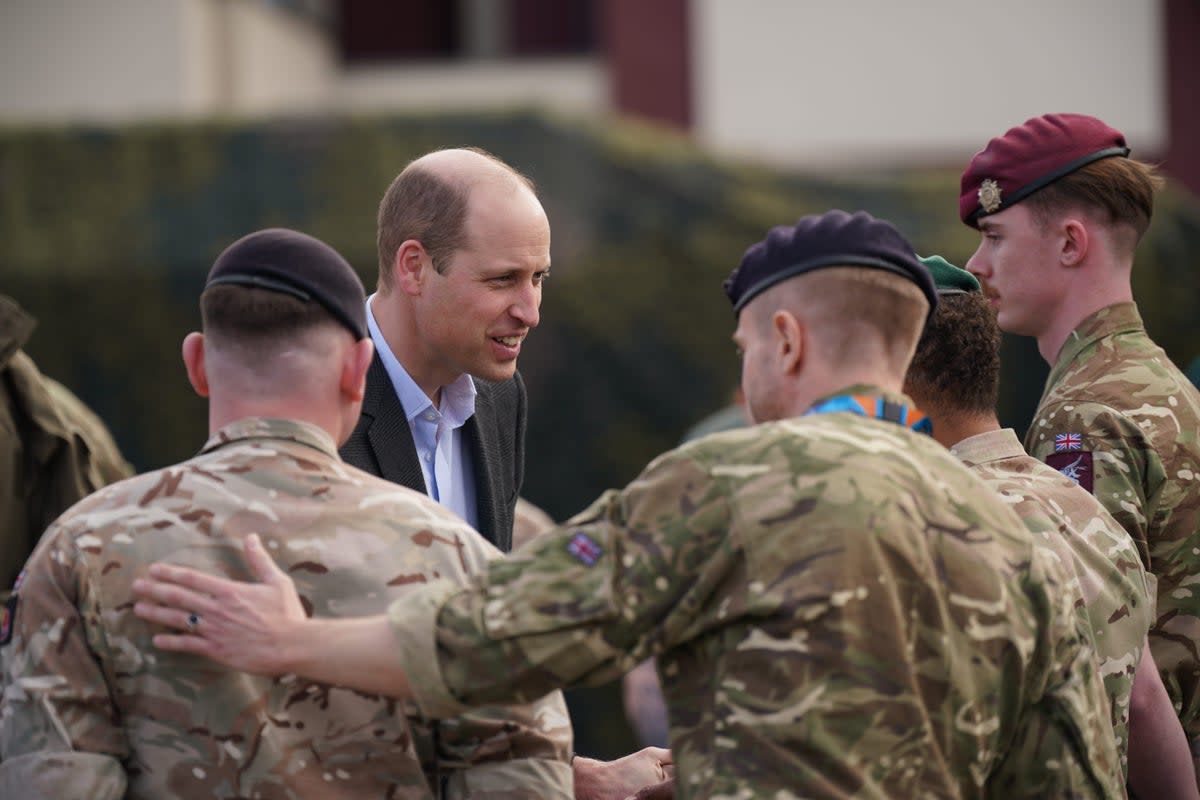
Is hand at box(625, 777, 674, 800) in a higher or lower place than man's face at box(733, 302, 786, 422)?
lower

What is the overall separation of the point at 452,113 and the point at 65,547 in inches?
280

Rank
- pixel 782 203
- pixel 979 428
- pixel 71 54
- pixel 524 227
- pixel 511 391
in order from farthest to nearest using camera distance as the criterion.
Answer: pixel 71 54 < pixel 782 203 < pixel 511 391 < pixel 524 227 < pixel 979 428

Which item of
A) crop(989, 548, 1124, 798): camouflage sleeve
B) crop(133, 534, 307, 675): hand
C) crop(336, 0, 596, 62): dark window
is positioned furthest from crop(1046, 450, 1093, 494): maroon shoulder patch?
crop(336, 0, 596, 62): dark window

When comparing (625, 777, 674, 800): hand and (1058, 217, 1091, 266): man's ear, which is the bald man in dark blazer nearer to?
(625, 777, 674, 800): hand

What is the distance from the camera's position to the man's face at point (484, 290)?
390 cm

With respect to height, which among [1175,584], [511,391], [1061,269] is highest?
[1061,269]

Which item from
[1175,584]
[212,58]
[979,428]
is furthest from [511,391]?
[212,58]

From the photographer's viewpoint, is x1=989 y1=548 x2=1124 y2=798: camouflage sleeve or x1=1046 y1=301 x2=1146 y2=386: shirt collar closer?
x1=989 y1=548 x2=1124 y2=798: camouflage sleeve

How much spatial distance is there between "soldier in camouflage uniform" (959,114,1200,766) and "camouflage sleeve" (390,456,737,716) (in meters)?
1.40

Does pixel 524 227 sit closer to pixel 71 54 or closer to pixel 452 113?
pixel 452 113

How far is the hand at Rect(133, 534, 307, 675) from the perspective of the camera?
8.15ft

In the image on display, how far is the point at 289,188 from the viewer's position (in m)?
9.41

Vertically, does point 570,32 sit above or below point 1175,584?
above

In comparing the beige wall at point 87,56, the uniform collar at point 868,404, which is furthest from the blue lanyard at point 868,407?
the beige wall at point 87,56
